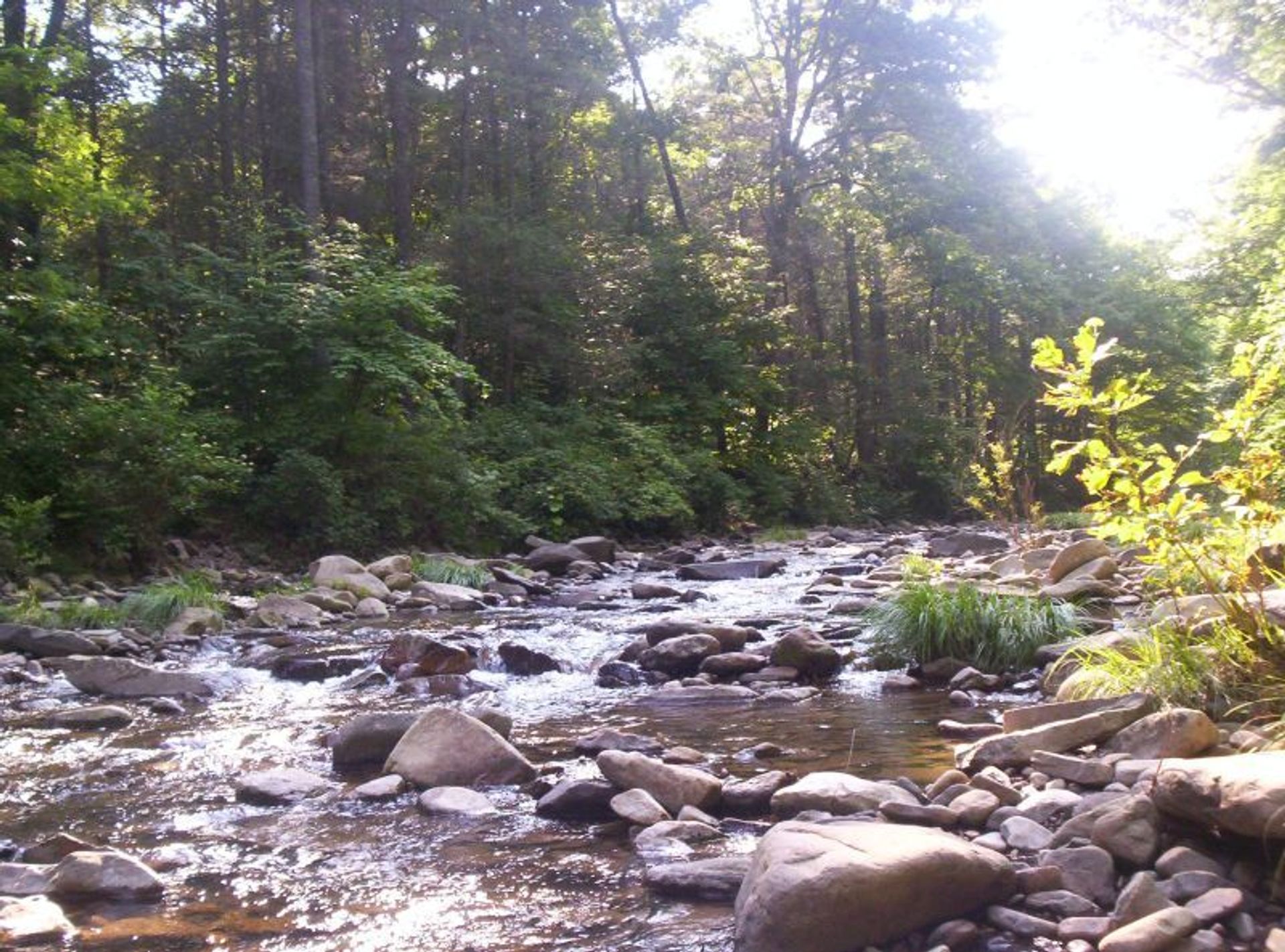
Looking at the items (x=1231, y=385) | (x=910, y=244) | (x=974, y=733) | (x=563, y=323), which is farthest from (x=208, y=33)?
(x=974, y=733)

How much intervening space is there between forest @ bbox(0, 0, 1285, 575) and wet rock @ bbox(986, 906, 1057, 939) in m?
1.82

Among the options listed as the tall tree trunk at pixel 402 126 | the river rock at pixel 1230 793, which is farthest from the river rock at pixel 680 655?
the tall tree trunk at pixel 402 126

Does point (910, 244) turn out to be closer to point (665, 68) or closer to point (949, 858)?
point (665, 68)

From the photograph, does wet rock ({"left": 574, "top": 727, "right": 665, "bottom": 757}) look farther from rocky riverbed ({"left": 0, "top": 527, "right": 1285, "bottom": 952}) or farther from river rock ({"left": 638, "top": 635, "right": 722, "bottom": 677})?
river rock ({"left": 638, "top": 635, "right": 722, "bottom": 677})

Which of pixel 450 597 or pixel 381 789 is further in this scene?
pixel 450 597

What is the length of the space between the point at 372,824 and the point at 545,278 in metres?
17.6

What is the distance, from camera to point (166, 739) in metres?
6.40

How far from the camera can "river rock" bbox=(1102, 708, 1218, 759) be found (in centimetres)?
433

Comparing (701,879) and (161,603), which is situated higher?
(161,603)

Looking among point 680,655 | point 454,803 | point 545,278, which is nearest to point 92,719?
point 454,803

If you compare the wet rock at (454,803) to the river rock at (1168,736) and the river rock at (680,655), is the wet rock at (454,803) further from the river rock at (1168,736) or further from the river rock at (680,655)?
the river rock at (680,655)

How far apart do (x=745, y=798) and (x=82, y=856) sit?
245 cm

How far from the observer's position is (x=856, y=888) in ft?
10.5

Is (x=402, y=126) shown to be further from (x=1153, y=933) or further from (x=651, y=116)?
(x=1153, y=933)
